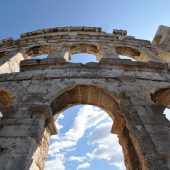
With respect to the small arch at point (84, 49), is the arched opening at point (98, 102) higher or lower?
lower

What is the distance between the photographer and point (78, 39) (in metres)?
11.4

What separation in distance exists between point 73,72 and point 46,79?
0.93 meters

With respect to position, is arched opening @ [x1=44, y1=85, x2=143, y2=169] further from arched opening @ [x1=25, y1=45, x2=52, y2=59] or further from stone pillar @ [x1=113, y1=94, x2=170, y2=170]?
arched opening @ [x1=25, y1=45, x2=52, y2=59]

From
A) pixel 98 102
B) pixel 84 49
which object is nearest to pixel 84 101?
pixel 98 102

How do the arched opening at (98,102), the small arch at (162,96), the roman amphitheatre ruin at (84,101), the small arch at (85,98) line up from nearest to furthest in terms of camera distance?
the roman amphitheatre ruin at (84,101), the arched opening at (98,102), the small arch at (85,98), the small arch at (162,96)

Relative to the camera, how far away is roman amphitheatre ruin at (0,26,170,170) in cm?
449

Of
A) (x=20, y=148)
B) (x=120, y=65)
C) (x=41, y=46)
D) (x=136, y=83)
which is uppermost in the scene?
(x=41, y=46)

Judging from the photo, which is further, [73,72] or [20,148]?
[73,72]

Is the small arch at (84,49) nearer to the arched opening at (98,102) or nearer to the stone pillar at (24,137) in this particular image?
the arched opening at (98,102)

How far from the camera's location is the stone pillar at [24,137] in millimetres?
4207

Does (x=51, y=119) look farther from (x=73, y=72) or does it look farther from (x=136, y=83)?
(x=136, y=83)

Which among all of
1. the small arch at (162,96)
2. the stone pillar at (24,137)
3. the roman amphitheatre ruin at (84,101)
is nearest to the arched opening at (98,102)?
the roman amphitheatre ruin at (84,101)

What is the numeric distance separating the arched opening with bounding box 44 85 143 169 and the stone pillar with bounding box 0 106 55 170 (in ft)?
2.60

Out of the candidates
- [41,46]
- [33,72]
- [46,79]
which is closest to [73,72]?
[46,79]
